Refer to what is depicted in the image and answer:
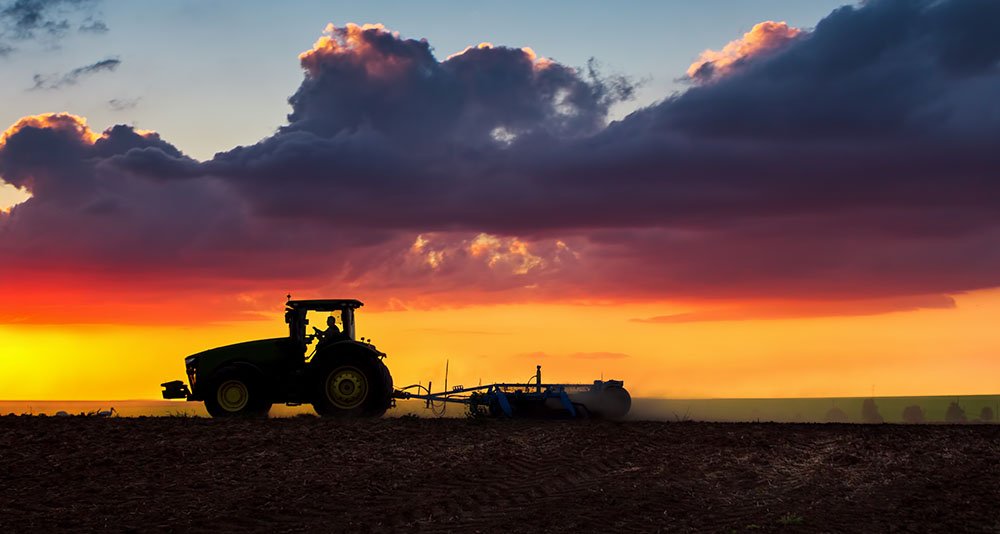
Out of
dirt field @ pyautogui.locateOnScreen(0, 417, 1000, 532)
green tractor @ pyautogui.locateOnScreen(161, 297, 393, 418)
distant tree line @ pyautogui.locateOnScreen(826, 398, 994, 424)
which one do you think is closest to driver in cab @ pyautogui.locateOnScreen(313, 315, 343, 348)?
green tractor @ pyautogui.locateOnScreen(161, 297, 393, 418)

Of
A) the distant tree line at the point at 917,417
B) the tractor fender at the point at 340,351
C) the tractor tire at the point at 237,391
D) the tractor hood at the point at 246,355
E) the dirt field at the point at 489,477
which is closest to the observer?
the dirt field at the point at 489,477

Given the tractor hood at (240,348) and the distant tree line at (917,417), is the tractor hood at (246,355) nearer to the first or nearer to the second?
the tractor hood at (240,348)

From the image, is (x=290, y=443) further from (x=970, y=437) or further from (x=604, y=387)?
(x=970, y=437)

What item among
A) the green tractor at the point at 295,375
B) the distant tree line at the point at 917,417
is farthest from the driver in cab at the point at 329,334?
the distant tree line at the point at 917,417

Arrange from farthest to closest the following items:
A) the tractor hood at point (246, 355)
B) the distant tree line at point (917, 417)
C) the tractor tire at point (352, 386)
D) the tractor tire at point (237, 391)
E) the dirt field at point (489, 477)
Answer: the distant tree line at point (917, 417)
the tractor hood at point (246, 355)
the tractor tire at point (237, 391)
the tractor tire at point (352, 386)
the dirt field at point (489, 477)

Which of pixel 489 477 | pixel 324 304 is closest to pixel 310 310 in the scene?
pixel 324 304

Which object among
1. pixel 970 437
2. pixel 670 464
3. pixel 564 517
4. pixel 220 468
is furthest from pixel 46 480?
pixel 970 437

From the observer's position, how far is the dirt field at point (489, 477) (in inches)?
641

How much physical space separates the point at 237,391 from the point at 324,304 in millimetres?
3078

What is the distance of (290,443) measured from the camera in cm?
2098

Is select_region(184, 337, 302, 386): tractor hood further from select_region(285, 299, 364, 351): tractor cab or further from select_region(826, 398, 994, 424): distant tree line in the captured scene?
select_region(826, 398, 994, 424): distant tree line

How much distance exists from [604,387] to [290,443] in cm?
1077

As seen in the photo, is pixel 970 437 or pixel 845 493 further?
pixel 970 437

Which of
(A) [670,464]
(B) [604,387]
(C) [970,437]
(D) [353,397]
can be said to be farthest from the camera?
(B) [604,387]
